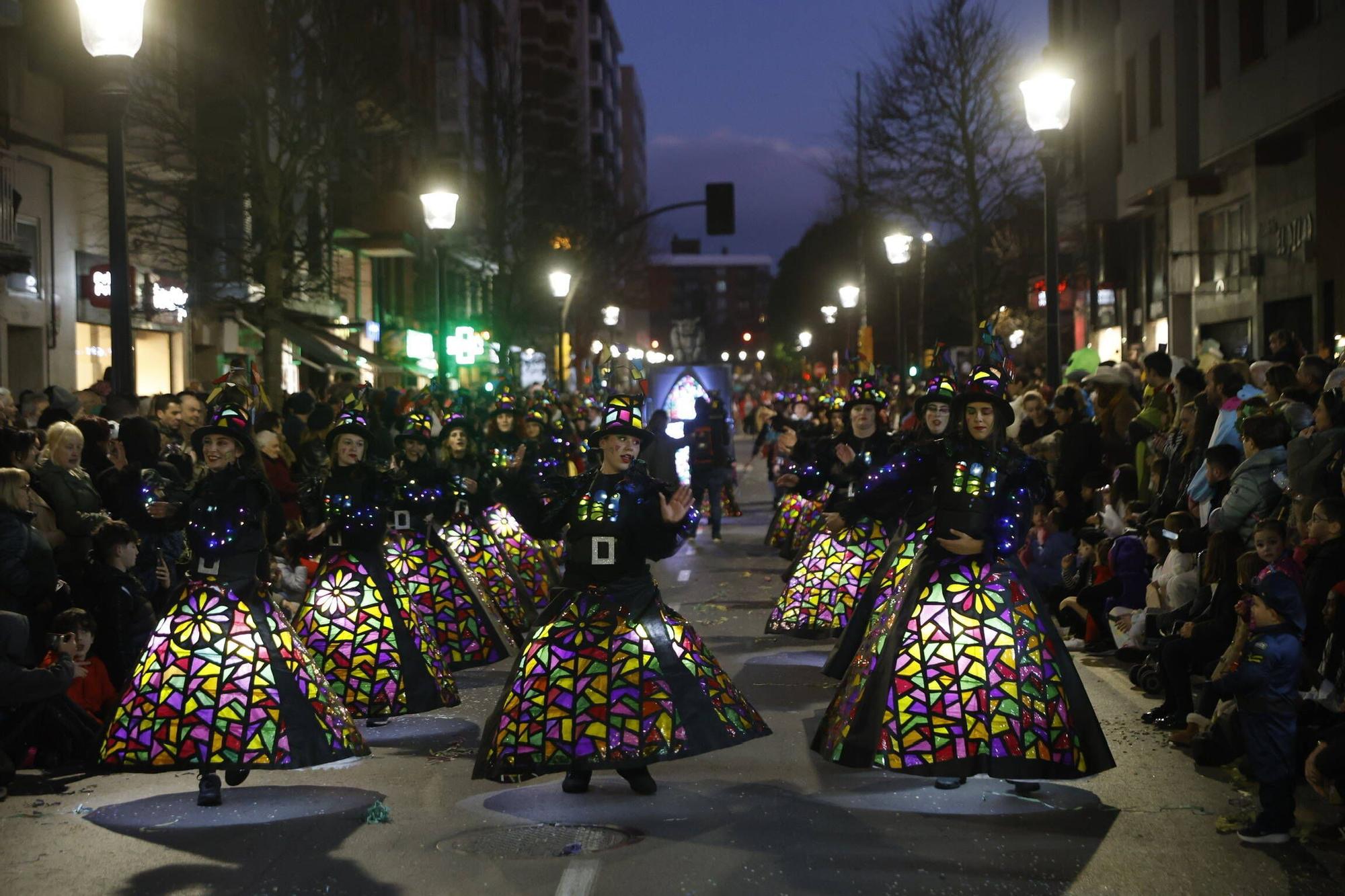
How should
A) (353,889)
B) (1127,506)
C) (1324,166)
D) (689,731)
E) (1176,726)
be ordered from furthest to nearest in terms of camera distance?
(1324,166) < (1127,506) < (1176,726) < (689,731) < (353,889)

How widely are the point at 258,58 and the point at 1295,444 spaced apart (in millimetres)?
20666

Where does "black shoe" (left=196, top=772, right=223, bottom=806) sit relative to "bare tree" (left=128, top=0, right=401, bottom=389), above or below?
below

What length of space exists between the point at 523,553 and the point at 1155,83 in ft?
69.2

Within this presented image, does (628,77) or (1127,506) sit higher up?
(628,77)

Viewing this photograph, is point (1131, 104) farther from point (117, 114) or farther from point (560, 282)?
point (117, 114)

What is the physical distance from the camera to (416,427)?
40.5 feet

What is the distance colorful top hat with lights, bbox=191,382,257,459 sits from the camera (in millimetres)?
8945

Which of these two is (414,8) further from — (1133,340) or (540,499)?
(540,499)

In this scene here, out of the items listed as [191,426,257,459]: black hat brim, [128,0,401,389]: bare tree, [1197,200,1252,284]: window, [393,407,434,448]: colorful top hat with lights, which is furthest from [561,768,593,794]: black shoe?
[1197,200,1252,284]: window

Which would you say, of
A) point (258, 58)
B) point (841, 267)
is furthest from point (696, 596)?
point (841, 267)

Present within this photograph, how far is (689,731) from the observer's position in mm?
8016

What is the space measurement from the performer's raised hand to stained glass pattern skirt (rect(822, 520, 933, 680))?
7.76 ft

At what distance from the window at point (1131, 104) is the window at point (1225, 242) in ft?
11.3

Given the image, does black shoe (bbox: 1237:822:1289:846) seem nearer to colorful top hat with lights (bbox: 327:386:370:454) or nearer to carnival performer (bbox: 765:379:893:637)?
carnival performer (bbox: 765:379:893:637)
